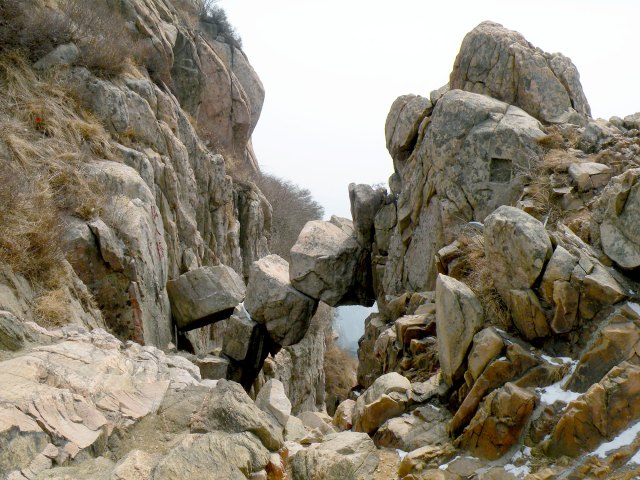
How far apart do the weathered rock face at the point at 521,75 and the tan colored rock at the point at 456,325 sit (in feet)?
24.9

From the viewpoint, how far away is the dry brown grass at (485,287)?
885 centimetres

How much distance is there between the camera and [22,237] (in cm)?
867

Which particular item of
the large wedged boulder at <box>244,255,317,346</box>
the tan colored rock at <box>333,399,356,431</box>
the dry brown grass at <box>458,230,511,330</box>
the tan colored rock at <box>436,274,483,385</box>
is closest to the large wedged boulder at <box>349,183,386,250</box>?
the large wedged boulder at <box>244,255,317,346</box>

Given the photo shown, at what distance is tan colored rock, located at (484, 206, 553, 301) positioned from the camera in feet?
27.7

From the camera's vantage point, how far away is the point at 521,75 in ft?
49.6

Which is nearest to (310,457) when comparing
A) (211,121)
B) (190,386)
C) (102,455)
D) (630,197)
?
(190,386)

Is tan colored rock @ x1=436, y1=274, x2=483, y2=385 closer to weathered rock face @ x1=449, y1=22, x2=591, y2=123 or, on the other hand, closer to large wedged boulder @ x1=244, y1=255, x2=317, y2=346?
weathered rock face @ x1=449, y1=22, x2=591, y2=123

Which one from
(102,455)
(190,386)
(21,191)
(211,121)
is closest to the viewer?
(102,455)

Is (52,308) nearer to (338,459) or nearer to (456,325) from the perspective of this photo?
(338,459)

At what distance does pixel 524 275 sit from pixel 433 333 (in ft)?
10.4

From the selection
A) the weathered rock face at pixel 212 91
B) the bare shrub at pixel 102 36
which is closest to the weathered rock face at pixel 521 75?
the bare shrub at pixel 102 36

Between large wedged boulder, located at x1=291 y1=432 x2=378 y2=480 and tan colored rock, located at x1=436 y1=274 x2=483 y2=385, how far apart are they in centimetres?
172

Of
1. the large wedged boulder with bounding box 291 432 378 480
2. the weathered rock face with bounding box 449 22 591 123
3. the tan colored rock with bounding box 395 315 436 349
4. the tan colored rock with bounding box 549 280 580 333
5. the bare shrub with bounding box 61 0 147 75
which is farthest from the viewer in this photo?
the bare shrub with bounding box 61 0 147 75

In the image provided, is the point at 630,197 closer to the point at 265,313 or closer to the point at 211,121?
the point at 265,313
